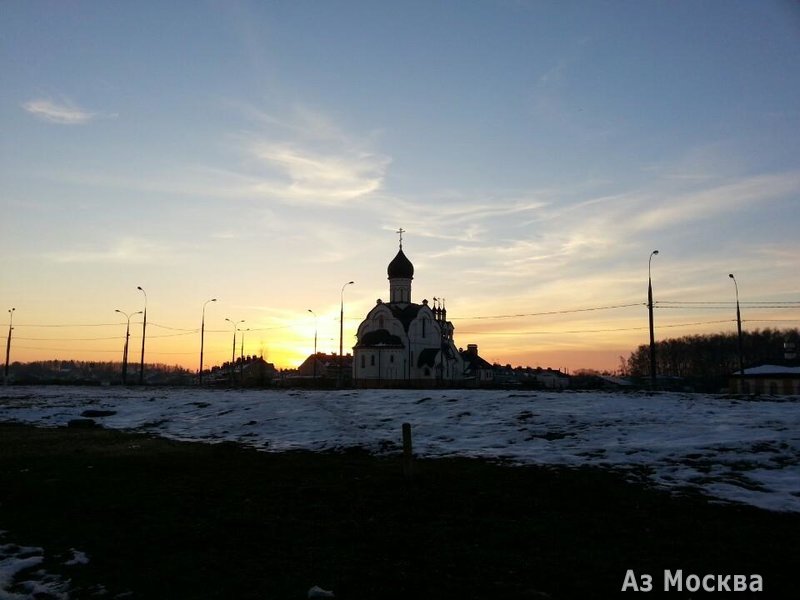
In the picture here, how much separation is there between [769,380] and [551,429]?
48814 mm

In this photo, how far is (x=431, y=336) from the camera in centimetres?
8662

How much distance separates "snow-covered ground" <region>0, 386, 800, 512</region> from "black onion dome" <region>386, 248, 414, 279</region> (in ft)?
179

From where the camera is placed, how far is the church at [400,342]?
79812 mm

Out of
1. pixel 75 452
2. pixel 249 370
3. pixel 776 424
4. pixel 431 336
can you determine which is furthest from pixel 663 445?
pixel 249 370

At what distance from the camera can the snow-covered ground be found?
13.0 meters

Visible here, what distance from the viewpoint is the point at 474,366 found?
129125 mm

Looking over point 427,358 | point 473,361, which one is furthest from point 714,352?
point 427,358

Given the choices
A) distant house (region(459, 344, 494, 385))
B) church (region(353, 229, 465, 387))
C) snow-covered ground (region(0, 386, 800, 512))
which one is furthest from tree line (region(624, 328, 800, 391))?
snow-covered ground (region(0, 386, 800, 512))

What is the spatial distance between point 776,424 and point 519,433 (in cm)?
735

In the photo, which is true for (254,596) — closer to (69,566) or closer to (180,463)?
(69,566)

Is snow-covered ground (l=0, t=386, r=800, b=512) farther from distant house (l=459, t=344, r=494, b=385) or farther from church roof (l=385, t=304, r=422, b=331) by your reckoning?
distant house (l=459, t=344, r=494, b=385)

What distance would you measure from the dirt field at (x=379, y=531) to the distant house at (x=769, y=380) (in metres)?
51.1

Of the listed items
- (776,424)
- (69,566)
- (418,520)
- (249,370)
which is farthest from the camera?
(249,370)

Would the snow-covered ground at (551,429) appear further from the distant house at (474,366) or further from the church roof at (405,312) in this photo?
the distant house at (474,366)
